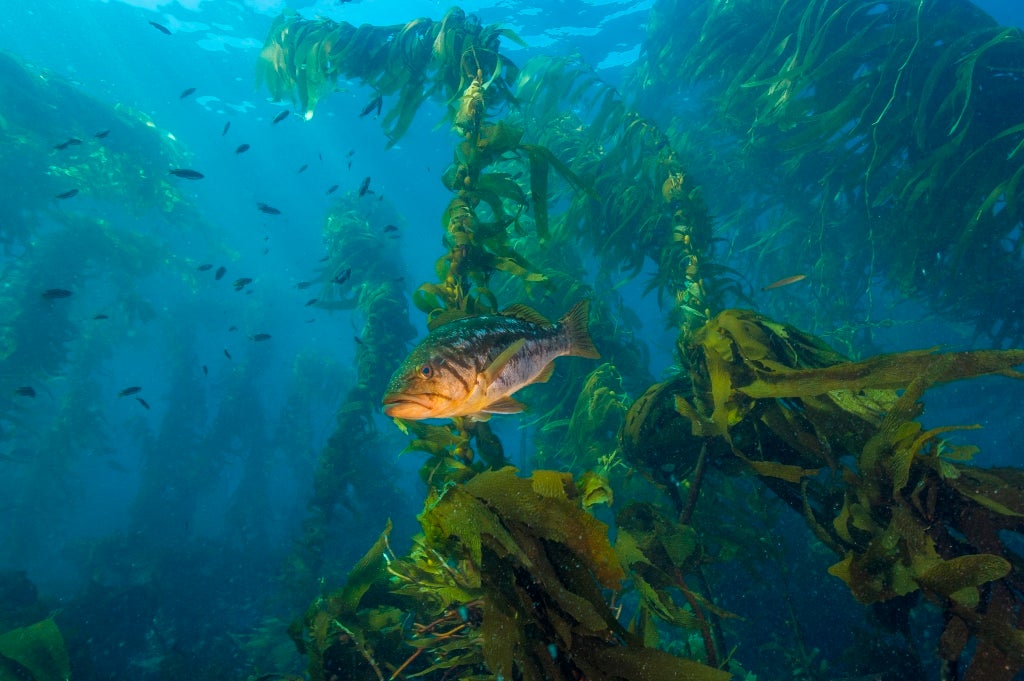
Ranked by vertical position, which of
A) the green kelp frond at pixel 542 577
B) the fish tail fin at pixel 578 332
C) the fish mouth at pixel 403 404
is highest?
the fish tail fin at pixel 578 332

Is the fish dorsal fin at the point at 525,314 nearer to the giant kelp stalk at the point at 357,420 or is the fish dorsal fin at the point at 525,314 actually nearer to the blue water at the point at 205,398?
the blue water at the point at 205,398

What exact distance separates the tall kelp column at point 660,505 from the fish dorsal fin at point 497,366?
0.45 metres

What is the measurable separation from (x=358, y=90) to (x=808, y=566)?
97.8 ft

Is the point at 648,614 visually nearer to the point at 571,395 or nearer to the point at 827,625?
the point at 571,395

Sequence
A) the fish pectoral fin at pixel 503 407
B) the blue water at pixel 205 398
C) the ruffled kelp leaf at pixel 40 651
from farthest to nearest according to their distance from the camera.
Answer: the blue water at pixel 205 398 → the ruffled kelp leaf at pixel 40 651 → the fish pectoral fin at pixel 503 407

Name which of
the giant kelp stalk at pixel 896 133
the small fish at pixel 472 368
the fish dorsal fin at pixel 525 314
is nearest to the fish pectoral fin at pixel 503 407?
the small fish at pixel 472 368

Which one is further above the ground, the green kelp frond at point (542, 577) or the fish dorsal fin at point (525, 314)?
the fish dorsal fin at point (525, 314)

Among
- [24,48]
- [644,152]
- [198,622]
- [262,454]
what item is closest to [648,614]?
[644,152]

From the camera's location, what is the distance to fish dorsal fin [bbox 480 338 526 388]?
1801mm

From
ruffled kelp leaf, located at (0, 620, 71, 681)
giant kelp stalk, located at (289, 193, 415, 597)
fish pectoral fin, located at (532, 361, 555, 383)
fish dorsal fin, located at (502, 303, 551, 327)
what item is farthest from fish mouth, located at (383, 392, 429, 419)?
giant kelp stalk, located at (289, 193, 415, 597)

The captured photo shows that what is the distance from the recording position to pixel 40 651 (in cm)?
333

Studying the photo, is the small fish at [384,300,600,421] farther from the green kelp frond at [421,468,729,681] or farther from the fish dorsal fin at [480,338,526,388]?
the green kelp frond at [421,468,729,681]

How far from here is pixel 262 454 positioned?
18.6m

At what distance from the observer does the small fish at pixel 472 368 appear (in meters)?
1.76
